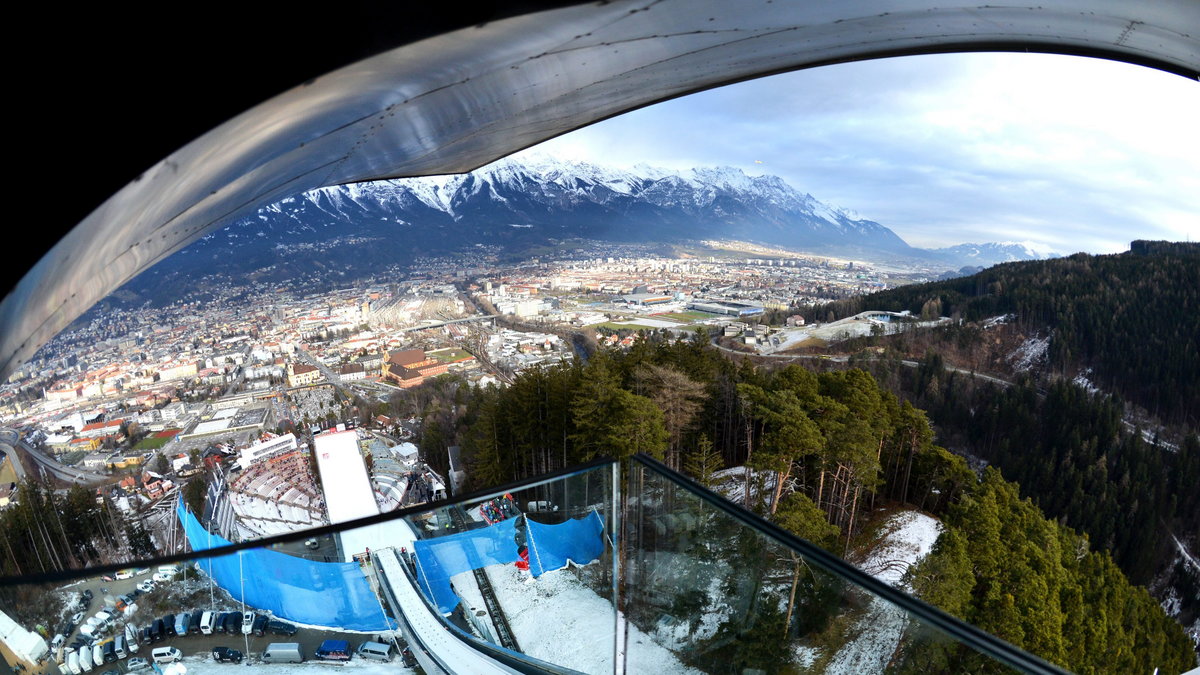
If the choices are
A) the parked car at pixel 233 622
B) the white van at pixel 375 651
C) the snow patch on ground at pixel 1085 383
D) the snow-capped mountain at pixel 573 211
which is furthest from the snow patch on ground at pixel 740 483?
the snow-capped mountain at pixel 573 211

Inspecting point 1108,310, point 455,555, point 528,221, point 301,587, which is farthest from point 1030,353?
point 301,587

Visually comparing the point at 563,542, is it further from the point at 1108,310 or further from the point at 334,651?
the point at 1108,310

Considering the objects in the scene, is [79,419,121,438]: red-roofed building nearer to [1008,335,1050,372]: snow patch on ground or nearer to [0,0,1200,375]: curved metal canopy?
[0,0,1200,375]: curved metal canopy

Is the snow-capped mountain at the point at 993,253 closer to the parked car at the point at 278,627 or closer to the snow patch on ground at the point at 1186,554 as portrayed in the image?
the snow patch on ground at the point at 1186,554

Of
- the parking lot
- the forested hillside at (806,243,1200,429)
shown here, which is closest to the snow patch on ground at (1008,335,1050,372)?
the forested hillside at (806,243,1200,429)

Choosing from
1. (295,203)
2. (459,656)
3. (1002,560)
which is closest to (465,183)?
(295,203)
